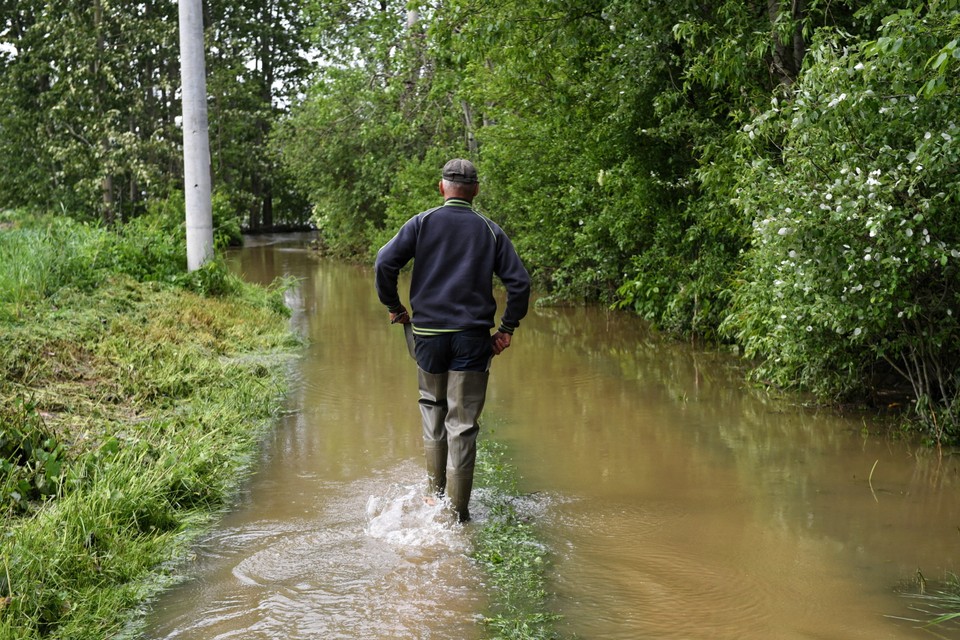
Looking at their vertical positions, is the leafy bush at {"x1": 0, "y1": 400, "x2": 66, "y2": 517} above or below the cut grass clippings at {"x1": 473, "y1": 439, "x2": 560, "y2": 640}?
above

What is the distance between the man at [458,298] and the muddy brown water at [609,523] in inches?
22.8

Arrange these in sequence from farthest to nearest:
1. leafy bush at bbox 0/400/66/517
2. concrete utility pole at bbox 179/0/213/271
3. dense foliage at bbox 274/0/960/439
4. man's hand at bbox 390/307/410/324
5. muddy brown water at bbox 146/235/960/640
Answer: concrete utility pole at bbox 179/0/213/271
dense foliage at bbox 274/0/960/439
man's hand at bbox 390/307/410/324
leafy bush at bbox 0/400/66/517
muddy brown water at bbox 146/235/960/640

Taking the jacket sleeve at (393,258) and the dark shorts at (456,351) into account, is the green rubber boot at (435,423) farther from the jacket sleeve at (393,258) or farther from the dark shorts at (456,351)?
the jacket sleeve at (393,258)

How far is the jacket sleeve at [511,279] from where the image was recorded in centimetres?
565

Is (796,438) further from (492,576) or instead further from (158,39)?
(158,39)

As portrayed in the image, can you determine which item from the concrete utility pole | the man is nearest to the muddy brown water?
the man

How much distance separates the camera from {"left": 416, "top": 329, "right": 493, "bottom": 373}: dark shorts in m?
5.63

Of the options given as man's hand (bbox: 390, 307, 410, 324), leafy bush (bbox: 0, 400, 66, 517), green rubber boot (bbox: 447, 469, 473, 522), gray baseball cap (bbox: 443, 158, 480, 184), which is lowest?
green rubber boot (bbox: 447, 469, 473, 522)

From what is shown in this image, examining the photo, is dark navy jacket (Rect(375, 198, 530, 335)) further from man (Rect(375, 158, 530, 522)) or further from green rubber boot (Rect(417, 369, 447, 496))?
green rubber boot (Rect(417, 369, 447, 496))

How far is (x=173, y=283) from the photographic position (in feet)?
45.2

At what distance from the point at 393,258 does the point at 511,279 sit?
0.70 meters

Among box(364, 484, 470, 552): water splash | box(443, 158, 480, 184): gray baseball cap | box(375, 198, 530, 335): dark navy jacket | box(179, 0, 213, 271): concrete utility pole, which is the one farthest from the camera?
box(179, 0, 213, 271): concrete utility pole

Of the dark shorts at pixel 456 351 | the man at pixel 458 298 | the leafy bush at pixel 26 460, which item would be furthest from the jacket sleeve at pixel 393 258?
the leafy bush at pixel 26 460

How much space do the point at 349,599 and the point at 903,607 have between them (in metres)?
2.60
